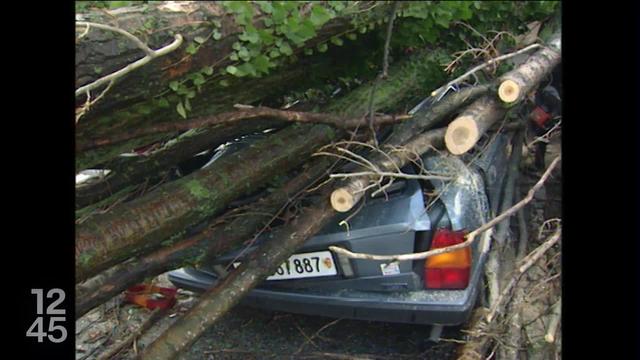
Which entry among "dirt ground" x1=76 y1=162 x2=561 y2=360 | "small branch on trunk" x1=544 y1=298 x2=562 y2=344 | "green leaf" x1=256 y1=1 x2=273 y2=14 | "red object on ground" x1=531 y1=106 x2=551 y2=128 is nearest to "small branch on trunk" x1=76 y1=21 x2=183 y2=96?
"green leaf" x1=256 y1=1 x2=273 y2=14

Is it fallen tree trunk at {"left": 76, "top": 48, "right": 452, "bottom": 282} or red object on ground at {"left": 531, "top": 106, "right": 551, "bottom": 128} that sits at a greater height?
red object on ground at {"left": 531, "top": 106, "right": 551, "bottom": 128}

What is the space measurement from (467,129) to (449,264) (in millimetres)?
586

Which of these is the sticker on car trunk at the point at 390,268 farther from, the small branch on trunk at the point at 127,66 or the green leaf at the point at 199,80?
the small branch on trunk at the point at 127,66

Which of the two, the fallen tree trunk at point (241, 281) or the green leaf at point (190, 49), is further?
the fallen tree trunk at point (241, 281)

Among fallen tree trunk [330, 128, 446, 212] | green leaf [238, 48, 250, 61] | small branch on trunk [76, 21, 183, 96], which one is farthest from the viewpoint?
fallen tree trunk [330, 128, 446, 212]

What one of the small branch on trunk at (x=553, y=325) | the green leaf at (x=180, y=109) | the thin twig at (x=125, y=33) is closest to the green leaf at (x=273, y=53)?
the green leaf at (x=180, y=109)

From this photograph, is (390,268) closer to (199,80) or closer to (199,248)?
(199,248)

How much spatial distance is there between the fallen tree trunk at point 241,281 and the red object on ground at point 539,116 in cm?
148

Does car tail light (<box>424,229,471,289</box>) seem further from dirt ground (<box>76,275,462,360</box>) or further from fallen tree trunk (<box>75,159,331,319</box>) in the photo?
fallen tree trunk (<box>75,159,331,319</box>)

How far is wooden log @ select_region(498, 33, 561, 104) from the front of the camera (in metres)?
2.61

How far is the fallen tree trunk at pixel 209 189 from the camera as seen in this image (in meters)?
2.33

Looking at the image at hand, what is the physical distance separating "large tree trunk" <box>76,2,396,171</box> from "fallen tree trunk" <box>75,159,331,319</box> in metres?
0.45

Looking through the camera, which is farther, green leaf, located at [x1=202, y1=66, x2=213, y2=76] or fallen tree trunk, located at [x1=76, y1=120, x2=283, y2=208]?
fallen tree trunk, located at [x1=76, y1=120, x2=283, y2=208]
